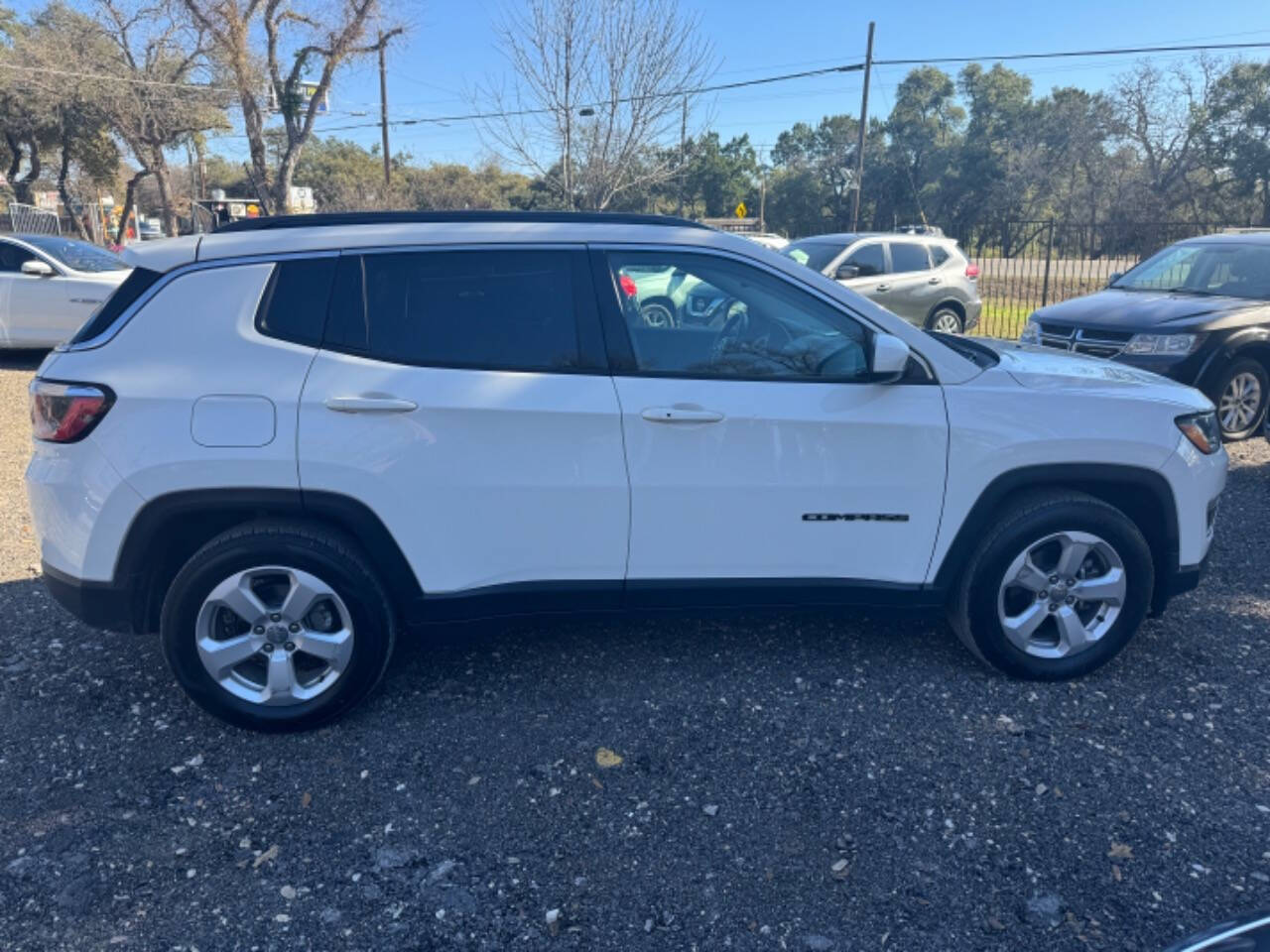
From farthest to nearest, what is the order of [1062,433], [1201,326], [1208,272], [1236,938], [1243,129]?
[1243,129]
[1208,272]
[1201,326]
[1062,433]
[1236,938]

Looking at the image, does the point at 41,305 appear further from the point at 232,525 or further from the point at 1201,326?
the point at 1201,326

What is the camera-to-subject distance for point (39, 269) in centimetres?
1034

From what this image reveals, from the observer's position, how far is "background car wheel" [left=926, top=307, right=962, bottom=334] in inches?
503

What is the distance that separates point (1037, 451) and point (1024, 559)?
416mm

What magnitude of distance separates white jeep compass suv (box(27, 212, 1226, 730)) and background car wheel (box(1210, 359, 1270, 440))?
4471mm

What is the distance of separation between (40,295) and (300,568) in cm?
953

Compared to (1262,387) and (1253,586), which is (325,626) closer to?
(1253,586)

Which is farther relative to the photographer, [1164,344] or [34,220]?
[34,220]

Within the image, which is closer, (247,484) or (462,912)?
(462,912)

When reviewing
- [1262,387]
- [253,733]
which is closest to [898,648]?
[253,733]

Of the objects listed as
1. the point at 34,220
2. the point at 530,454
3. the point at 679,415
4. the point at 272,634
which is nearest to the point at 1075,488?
the point at 679,415

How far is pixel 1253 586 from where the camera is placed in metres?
4.53

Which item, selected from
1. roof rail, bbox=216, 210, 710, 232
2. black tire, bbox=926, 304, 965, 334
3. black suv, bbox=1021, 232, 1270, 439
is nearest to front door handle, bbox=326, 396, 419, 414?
roof rail, bbox=216, 210, 710, 232

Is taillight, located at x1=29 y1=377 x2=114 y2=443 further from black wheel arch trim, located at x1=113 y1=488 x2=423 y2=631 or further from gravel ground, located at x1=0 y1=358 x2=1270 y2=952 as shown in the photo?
gravel ground, located at x1=0 y1=358 x2=1270 y2=952
